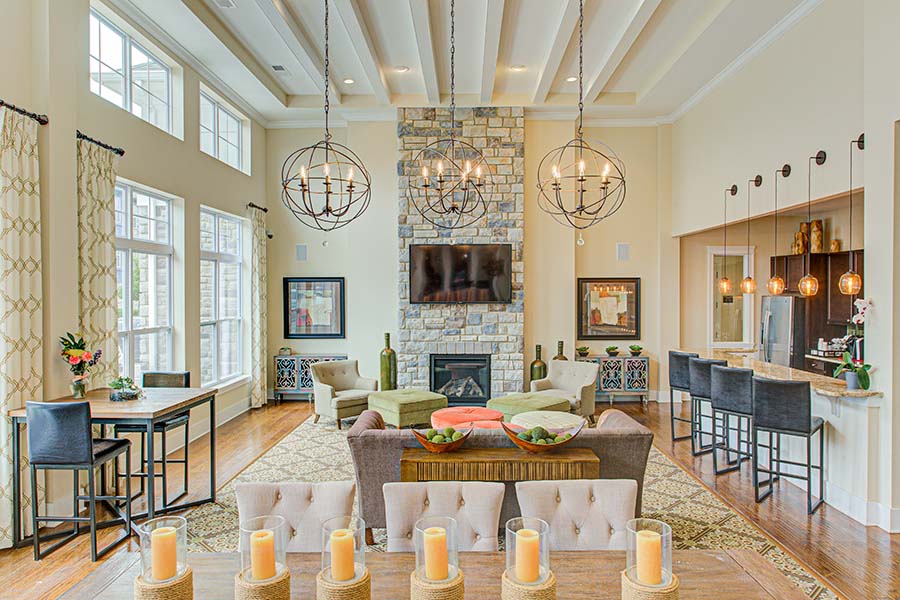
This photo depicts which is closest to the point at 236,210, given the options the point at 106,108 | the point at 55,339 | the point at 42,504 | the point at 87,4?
the point at 106,108

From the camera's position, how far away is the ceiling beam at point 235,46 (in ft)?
17.2

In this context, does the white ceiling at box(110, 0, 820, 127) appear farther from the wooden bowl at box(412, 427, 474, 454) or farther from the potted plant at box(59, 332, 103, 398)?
the wooden bowl at box(412, 427, 474, 454)

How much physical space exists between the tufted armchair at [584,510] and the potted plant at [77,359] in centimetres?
340

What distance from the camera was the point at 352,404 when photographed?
6926 mm

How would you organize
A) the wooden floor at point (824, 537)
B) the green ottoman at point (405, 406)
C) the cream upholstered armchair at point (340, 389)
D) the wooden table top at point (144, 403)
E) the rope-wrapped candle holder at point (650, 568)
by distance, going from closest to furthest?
the rope-wrapped candle holder at point (650, 568)
the wooden floor at point (824, 537)
the wooden table top at point (144, 403)
the green ottoman at point (405, 406)
the cream upholstered armchair at point (340, 389)

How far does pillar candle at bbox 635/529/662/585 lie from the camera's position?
1.43 metres

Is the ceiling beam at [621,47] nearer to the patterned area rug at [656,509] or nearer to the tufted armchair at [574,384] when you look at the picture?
the tufted armchair at [574,384]

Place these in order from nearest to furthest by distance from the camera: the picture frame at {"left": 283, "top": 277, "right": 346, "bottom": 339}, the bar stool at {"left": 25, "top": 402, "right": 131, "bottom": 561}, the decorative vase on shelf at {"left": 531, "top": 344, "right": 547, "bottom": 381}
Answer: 1. the bar stool at {"left": 25, "top": 402, "right": 131, "bottom": 561}
2. the decorative vase on shelf at {"left": 531, "top": 344, "right": 547, "bottom": 381}
3. the picture frame at {"left": 283, "top": 277, "right": 346, "bottom": 339}

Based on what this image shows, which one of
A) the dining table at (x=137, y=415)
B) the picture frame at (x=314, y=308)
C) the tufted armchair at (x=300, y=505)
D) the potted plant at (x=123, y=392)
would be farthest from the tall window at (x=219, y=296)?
the tufted armchair at (x=300, y=505)

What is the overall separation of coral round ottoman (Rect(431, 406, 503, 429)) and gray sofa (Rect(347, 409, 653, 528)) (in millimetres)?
1454

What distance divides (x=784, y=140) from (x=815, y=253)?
2.20m

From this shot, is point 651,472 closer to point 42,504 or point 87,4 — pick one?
point 42,504

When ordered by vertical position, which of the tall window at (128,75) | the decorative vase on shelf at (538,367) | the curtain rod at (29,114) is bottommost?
the decorative vase on shelf at (538,367)

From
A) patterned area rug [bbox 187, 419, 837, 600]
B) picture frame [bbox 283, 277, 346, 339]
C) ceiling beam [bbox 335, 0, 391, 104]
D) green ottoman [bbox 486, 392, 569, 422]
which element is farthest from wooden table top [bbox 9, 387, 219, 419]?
picture frame [bbox 283, 277, 346, 339]
